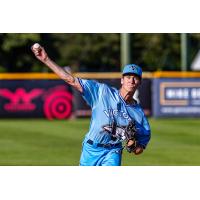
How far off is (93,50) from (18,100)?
34.8m

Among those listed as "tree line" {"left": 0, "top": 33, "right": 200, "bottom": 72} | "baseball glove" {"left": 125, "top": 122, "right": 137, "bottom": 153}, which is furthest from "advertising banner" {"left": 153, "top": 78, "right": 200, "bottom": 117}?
"tree line" {"left": 0, "top": 33, "right": 200, "bottom": 72}

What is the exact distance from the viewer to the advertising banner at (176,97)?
1064 inches

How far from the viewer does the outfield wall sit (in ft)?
88.6

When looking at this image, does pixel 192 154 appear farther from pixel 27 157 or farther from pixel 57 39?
pixel 57 39

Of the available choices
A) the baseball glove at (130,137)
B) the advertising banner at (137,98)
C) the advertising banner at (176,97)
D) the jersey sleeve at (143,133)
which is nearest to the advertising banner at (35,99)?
the advertising banner at (137,98)

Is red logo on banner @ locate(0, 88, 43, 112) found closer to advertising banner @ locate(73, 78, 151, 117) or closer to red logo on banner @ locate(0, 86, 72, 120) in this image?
red logo on banner @ locate(0, 86, 72, 120)

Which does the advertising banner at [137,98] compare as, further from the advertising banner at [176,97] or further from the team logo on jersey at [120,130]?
the team logo on jersey at [120,130]

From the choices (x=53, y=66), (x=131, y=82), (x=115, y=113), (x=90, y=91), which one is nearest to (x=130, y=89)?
(x=131, y=82)

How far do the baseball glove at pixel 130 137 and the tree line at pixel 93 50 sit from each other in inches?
1566

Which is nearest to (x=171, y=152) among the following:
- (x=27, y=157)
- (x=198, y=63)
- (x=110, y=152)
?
(x=27, y=157)

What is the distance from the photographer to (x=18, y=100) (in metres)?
27.0

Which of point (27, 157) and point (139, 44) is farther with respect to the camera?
point (139, 44)

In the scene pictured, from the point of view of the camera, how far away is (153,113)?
27.3 m
